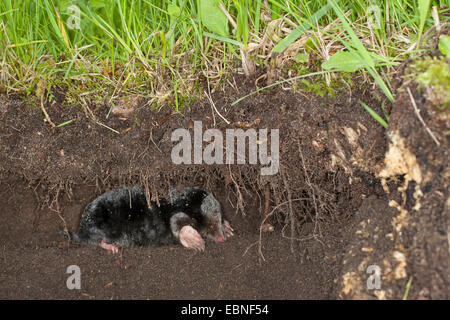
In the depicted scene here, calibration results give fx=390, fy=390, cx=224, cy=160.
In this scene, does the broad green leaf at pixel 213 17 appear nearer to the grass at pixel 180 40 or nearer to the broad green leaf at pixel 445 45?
the grass at pixel 180 40

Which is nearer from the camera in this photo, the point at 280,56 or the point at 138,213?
the point at 280,56

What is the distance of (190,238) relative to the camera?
8.21 feet

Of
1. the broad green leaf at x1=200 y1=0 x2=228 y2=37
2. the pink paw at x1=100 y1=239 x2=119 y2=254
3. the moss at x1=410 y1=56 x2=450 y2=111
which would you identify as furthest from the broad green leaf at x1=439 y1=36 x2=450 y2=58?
the pink paw at x1=100 y1=239 x2=119 y2=254

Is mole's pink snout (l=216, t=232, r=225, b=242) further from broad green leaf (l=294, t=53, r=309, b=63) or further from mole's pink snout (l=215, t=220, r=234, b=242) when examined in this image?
broad green leaf (l=294, t=53, r=309, b=63)

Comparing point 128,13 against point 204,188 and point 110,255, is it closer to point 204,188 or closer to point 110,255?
point 204,188

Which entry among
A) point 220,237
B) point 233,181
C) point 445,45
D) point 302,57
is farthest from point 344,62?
point 220,237

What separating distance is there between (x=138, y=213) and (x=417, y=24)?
1.94 meters

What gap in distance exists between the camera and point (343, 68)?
174 cm

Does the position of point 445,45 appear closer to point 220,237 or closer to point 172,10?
point 172,10

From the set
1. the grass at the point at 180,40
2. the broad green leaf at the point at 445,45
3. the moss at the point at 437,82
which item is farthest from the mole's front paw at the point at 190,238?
the broad green leaf at the point at 445,45

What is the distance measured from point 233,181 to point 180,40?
789 mm

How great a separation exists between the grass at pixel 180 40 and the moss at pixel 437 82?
0.79 ft

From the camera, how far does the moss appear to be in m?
1.38

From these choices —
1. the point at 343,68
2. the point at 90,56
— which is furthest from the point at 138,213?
the point at 343,68
